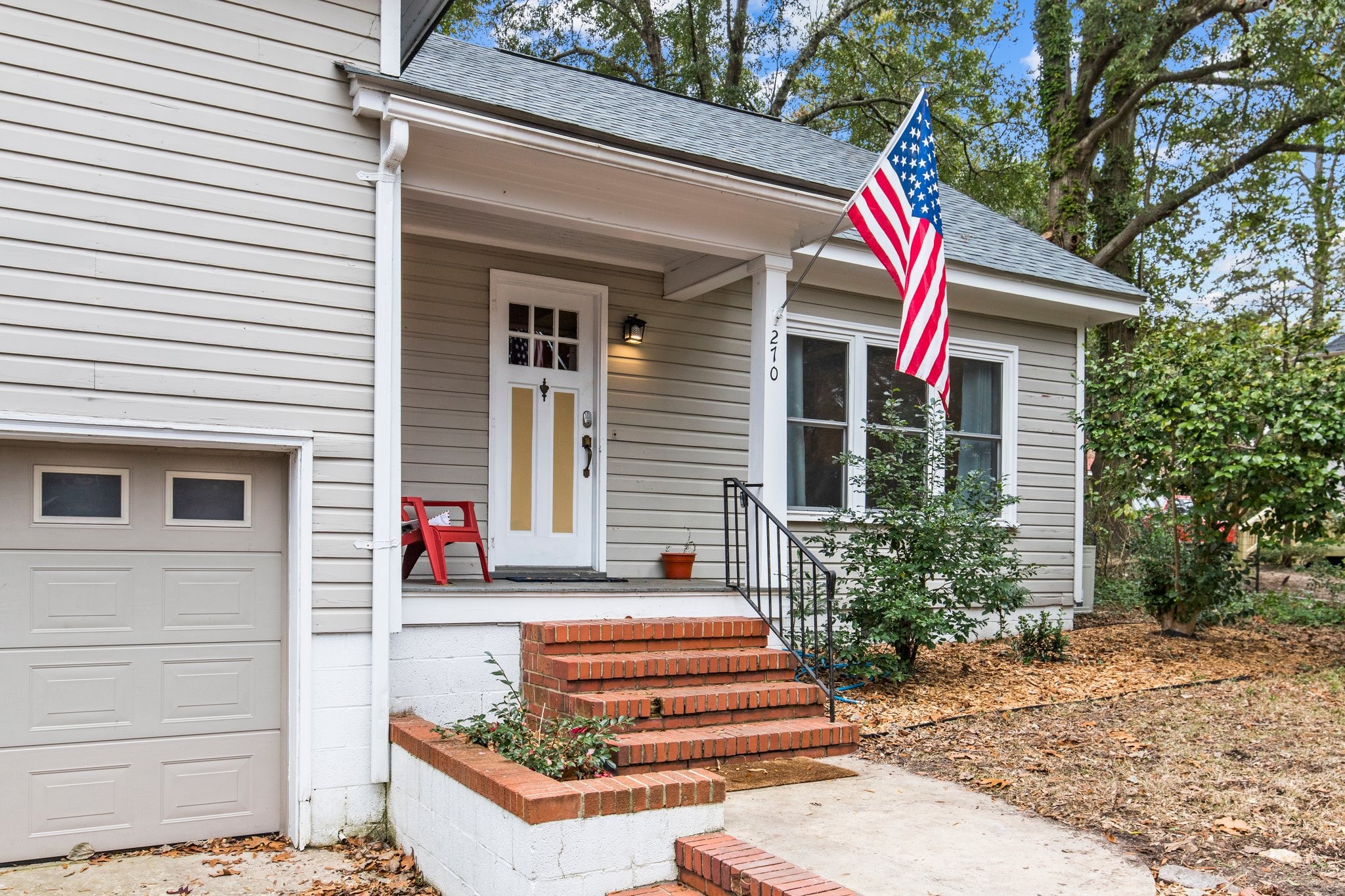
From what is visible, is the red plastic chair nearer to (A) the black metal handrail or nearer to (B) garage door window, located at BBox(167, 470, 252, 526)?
(B) garage door window, located at BBox(167, 470, 252, 526)

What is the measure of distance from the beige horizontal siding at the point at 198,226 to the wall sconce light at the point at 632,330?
8.52ft

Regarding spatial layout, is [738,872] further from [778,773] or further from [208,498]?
[208,498]

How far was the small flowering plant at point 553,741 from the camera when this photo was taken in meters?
3.64

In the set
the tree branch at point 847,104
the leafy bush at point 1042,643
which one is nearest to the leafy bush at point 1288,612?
the leafy bush at point 1042,643

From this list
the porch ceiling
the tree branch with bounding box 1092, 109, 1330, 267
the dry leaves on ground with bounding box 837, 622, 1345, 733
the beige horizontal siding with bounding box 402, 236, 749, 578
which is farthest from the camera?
the tree branch with bounding box 1092, 109, 1330, 267

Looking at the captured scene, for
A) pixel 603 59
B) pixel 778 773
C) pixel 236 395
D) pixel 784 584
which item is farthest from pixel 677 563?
pixel 603 59

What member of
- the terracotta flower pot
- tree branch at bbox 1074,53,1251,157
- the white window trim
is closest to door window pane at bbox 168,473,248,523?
the terracotta flower pot

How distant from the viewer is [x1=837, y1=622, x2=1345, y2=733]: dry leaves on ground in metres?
5.77

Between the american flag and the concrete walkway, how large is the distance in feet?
7.73

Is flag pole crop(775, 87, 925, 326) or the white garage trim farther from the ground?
flag pole crop(775, 87, 925, 326)

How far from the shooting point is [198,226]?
4133 millimetres

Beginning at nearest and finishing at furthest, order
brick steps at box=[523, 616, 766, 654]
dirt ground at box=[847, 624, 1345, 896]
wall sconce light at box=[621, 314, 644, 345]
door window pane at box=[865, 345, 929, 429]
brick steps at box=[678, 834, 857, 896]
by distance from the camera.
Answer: brick steps at box=[678, 834, 857, 896] → dirt ground at box=[847, 624, 1345, 896] → brick steps at box=[523, 616, 766, 654] → wall sconce light at box=[621, 314, 644, 345] → door window pane at box=[865, 345, 929, 429]

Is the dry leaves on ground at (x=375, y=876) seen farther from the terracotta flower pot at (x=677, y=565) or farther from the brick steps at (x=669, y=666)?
the terracotta flower pot at (x=677, y=565)

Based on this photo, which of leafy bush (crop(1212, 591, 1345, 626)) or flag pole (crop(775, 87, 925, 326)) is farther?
leafy bush (crop(1212, 591, 1345, 626))
